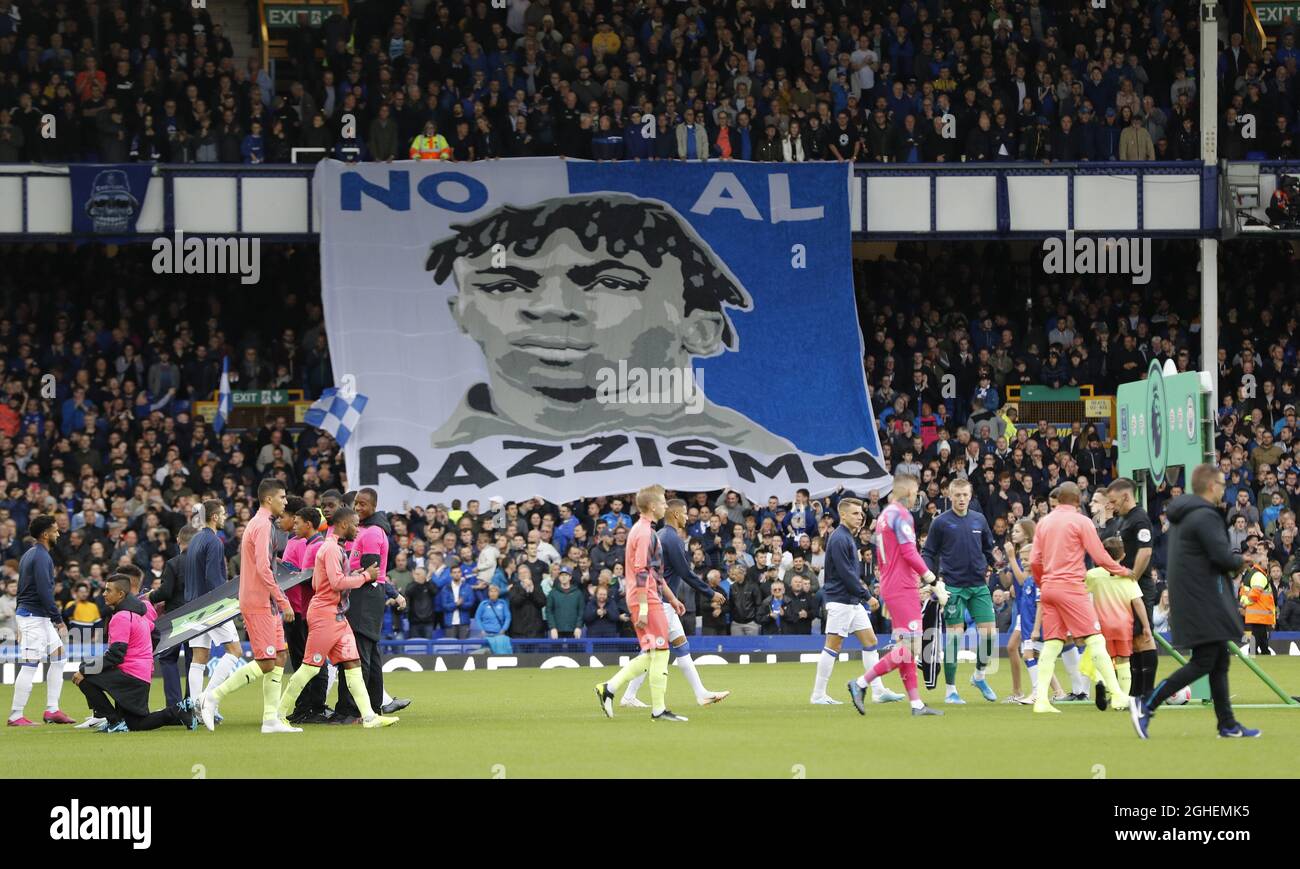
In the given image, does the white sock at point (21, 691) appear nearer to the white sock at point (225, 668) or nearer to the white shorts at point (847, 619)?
the white sock at point (225, 668)

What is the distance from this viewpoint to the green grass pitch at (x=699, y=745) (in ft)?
39.4

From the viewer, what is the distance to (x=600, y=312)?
34.6m

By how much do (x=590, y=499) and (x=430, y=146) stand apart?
301 inches

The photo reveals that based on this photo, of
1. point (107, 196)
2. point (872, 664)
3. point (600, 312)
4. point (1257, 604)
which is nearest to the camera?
point (872, 664)

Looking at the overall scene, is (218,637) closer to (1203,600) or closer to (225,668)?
(225,668)

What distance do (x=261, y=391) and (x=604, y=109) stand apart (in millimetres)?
8385

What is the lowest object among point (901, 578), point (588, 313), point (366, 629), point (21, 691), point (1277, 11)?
point (21, 691)

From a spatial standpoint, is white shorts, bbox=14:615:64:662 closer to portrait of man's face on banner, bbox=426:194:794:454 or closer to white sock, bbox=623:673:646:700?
white sock, bbox=623:673:646:700

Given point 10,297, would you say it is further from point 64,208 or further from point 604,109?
point 604,109

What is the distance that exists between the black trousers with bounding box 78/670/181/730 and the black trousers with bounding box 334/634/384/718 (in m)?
1.44

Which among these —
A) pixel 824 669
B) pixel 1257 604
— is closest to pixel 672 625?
pixel 824 669

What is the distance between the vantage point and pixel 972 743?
13516mm
